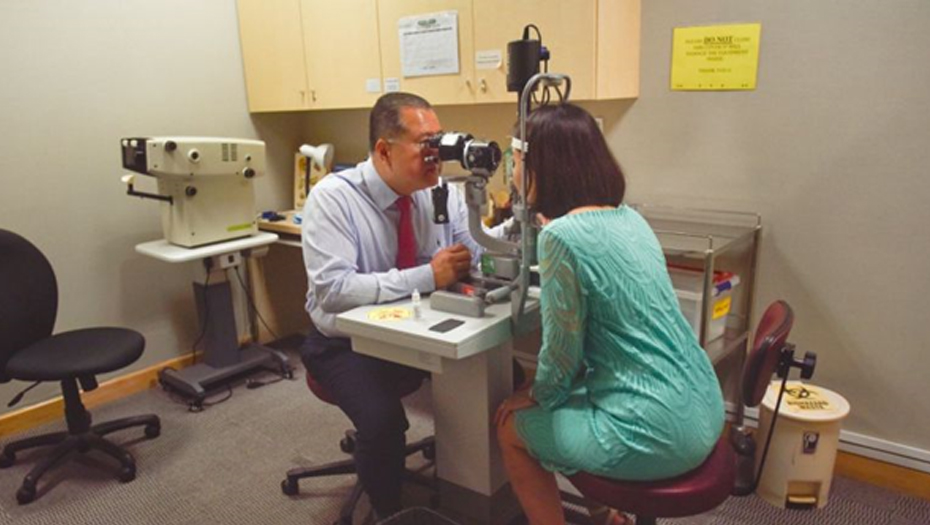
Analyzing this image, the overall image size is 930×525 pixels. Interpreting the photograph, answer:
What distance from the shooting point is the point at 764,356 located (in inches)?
55.9

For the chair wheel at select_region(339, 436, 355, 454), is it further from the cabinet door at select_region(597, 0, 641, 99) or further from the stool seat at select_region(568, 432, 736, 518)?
the cabinet door at select_region(597, 0, 641, 99)

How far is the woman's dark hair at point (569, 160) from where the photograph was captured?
1.39 m

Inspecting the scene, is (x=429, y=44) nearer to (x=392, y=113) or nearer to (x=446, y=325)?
(x=392, y=113)

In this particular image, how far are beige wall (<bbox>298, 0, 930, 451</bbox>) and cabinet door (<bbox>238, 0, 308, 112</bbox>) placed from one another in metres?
1.43

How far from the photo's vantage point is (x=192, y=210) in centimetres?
267

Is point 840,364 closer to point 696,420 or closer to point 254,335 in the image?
point 696,420

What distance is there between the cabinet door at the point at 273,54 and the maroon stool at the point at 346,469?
1672 mm

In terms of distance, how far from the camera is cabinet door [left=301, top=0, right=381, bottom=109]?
9.05ft

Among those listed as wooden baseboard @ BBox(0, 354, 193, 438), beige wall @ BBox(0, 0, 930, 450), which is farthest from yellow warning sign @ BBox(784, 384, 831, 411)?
wooden baseboard @ BBox(0, 354, 193, 438)

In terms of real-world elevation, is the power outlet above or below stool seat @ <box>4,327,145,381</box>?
above

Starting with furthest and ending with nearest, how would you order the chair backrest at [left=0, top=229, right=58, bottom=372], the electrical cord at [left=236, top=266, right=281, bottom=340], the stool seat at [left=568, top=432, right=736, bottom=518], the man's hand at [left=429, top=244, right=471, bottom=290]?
the electrical cord at [left=236, top=266, right=281, bottom=340], the chair backrest at [left=0, top=229, right=58, bottom=372], the man's hand at [left=429, top=244, right=471, bottom=290], the stool seat at [left=568, top=432, right=736, bottom=518]

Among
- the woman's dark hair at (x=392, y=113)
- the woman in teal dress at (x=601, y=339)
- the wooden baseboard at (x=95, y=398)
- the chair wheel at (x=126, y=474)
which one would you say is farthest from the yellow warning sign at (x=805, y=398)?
the wooden baseboard at (x=95, y=398)

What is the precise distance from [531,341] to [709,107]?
119cm

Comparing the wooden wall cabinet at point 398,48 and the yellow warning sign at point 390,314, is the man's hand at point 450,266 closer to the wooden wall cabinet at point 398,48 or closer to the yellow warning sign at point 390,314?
the yellow warning sign at point 390,314
